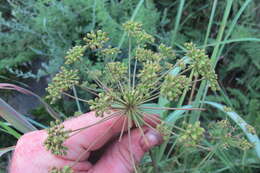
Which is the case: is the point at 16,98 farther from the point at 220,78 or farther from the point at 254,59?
the point at 254,59

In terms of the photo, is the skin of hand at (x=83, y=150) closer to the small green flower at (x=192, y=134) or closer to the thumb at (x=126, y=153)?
the thumb at (x=126, y=153)

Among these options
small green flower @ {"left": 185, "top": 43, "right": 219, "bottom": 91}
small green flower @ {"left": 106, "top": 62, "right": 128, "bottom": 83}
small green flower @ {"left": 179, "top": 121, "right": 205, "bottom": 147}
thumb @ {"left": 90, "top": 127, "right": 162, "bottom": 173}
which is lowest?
small green flower @ {"left": 179, "top": 121, "right": 205, "bottom": 147}

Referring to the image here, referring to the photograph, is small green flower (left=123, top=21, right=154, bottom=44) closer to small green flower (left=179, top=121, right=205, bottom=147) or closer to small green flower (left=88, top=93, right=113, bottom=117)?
small green flower (left=88, top=93, right=113, bottom=117)

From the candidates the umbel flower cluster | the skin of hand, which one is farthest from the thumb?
the umbel flower cluster

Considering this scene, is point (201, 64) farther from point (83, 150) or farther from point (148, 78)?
point (83, 150)

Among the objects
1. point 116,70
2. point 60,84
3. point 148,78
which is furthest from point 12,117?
point 148,78

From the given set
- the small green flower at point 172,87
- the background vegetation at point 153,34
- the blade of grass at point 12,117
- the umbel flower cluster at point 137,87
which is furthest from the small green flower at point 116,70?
the background vegetation at point 153,34

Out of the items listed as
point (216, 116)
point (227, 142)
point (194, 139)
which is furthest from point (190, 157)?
point (194, 139)

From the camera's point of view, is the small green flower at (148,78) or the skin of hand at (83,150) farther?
the skin of hand at (83,150)
